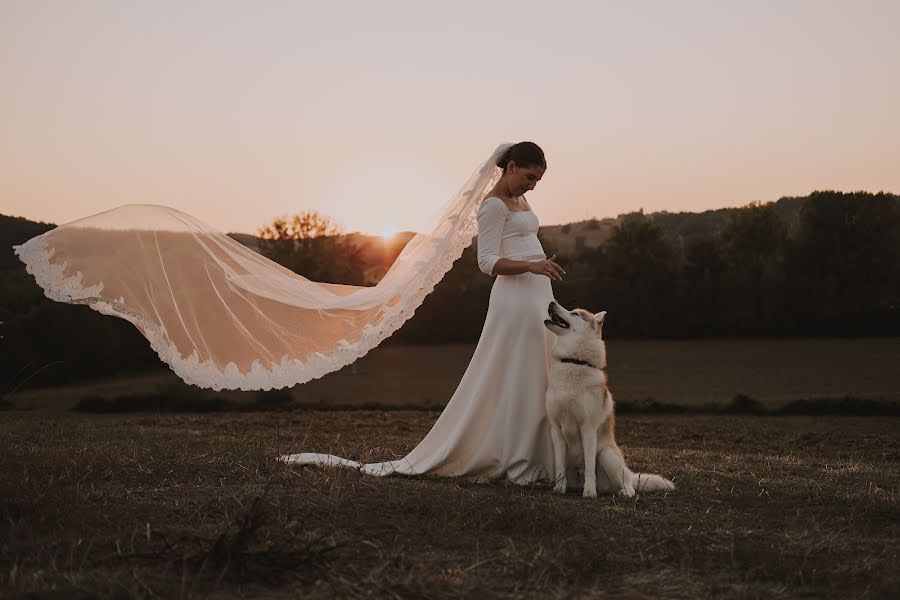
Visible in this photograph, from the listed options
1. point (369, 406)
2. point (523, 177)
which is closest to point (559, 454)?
point (523, 177)

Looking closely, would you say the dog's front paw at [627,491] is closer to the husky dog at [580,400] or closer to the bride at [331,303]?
the husky dog at [580,400]

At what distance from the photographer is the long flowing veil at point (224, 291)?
8.27 metres

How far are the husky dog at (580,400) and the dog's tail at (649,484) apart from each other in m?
0.26

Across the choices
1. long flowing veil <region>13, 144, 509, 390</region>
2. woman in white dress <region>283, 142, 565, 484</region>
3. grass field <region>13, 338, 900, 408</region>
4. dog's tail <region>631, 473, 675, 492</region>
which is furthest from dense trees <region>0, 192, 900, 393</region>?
dog's tail <region>631, 473, 675, 492</region>

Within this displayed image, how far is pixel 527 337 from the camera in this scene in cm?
791

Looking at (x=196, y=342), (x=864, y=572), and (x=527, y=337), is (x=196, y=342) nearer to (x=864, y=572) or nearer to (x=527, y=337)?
(x=527, y=337)

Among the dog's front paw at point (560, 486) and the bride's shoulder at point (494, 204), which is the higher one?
the bride's shoulder at point (494, 204)

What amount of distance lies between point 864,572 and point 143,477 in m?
5.70

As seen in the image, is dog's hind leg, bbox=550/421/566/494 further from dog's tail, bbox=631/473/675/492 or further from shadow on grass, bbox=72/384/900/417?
shadow on grass, bbox=72/384/900/417

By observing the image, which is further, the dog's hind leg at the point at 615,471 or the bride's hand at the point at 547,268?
the bride's hand at the point at 547,268

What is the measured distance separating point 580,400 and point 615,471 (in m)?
0.82

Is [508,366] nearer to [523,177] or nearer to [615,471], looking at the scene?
[615,471]

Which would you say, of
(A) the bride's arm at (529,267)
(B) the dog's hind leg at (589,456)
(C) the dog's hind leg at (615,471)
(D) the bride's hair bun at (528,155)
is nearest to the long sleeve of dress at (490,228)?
(A) the bride's arm at (529,267)

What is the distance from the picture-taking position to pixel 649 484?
25.6ft
